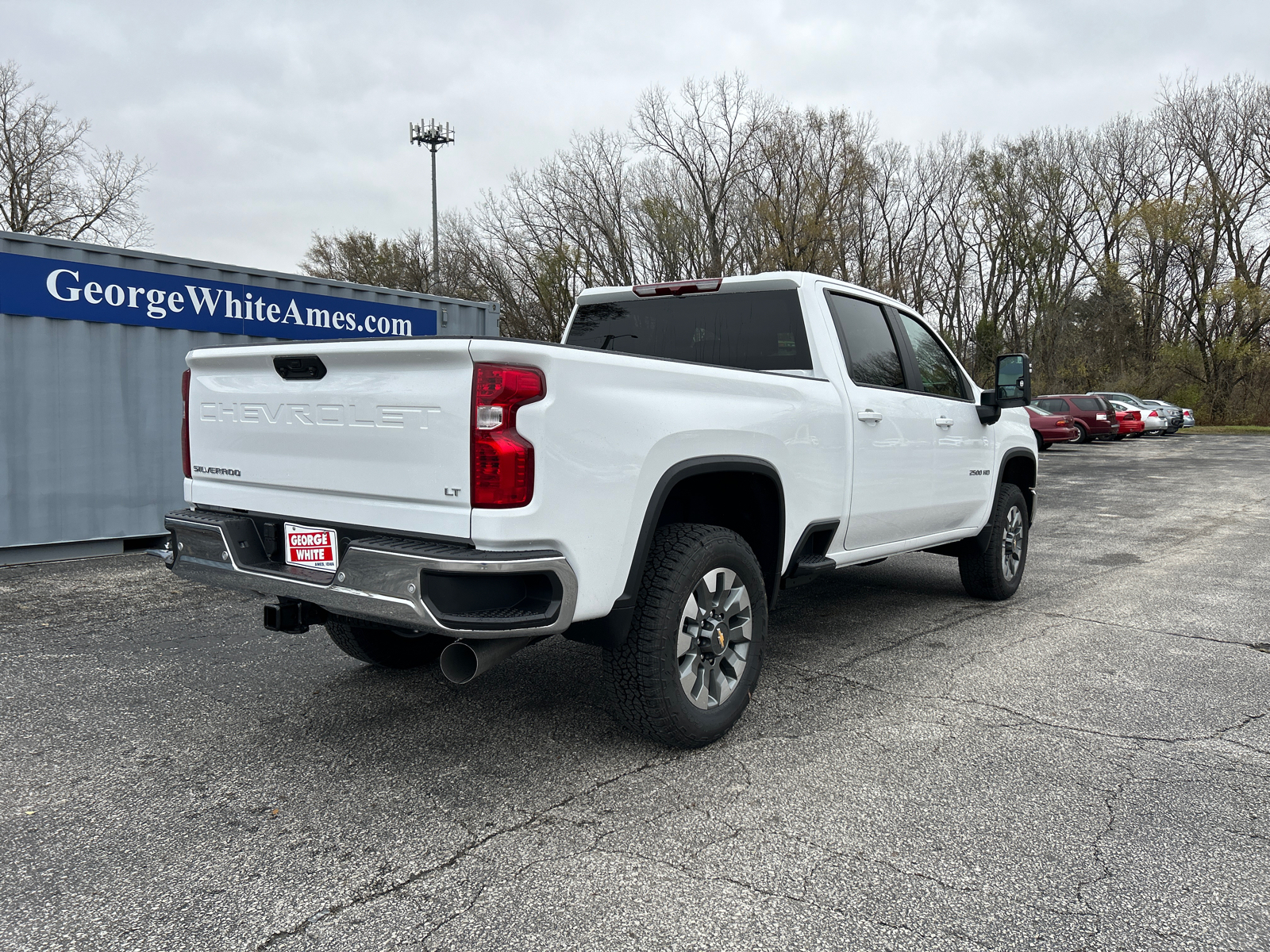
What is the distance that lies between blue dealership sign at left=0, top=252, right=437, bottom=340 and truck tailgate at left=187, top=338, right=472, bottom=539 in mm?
4118

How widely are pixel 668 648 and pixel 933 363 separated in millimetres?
3123

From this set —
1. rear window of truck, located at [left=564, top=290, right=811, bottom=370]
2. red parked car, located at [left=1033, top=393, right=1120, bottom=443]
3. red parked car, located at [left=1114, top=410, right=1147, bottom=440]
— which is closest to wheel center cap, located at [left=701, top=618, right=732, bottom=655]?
rear window of truck, located at [left=564, top=290, right=811, bottom=370]

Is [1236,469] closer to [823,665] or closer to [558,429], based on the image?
[823,665]

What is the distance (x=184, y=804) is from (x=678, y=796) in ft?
5.58

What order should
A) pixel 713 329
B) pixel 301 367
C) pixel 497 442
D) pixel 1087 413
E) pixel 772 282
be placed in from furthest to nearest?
1. pixel 1087 413
2. pixel 713 329
3. pixel 772 282
4. pixel 301 367
5. pixel 497 442

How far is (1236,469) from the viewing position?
18547 mm

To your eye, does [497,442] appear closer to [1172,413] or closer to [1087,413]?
[1087,413]

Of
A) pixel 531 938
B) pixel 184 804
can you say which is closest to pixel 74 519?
pixel 184 804

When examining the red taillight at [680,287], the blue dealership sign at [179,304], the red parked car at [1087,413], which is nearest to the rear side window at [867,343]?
the red taillight at [680,287]

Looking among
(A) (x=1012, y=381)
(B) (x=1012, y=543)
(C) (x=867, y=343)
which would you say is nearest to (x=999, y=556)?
(B) (x=1012, y=543)

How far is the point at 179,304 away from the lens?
869 cm

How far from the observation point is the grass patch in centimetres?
3547

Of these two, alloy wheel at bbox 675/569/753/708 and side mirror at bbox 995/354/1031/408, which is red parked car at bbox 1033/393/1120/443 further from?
alloy wheel at bbox 675/569/753/708

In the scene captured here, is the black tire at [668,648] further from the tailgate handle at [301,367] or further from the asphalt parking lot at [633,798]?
the tailgate handle at [301,367]
